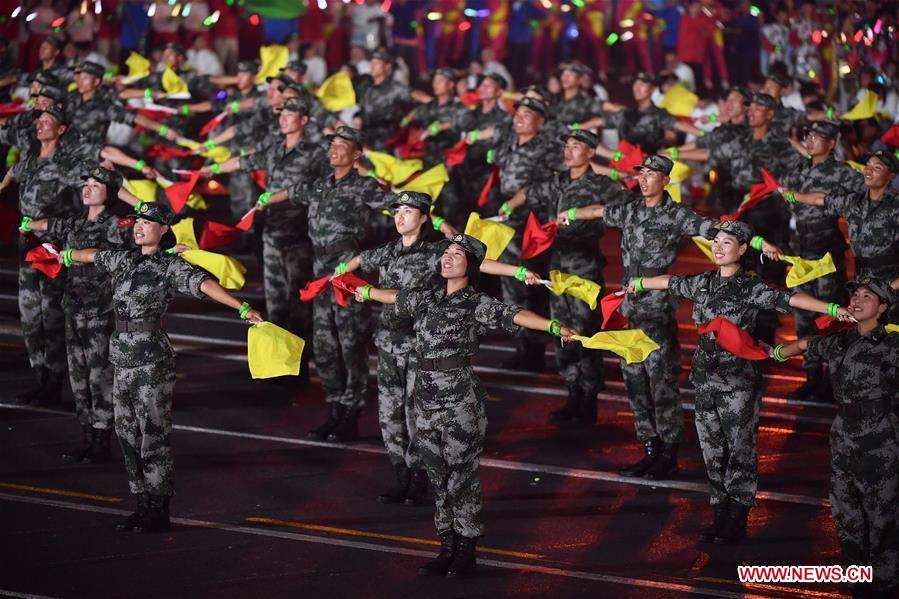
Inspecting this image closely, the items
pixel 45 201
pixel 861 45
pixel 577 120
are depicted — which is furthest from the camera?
pixel 861 45

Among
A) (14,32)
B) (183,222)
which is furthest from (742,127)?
(14,32)

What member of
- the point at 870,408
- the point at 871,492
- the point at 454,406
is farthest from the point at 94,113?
the point at 871,492

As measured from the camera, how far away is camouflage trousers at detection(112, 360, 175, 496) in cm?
952

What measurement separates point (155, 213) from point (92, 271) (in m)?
1.62

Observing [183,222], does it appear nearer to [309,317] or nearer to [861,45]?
[309,317]

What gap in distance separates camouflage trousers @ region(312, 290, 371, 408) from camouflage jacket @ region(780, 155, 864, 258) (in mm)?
4066

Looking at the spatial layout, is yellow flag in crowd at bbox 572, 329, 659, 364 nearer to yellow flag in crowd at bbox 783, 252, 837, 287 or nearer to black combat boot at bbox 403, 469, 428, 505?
yellow flag in crowd at bbox 783, 252, 837, 287

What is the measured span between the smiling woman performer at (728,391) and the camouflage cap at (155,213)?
3.62m

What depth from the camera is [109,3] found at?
22062 mm

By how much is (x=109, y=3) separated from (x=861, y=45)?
11.1 m

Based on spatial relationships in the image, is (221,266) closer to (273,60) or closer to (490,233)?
(490,233)

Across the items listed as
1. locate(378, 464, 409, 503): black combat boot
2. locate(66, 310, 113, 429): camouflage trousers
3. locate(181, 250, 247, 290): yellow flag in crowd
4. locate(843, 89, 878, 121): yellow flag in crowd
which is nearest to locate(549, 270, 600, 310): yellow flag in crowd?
locate(378, 464, 409, 503): black combat boot

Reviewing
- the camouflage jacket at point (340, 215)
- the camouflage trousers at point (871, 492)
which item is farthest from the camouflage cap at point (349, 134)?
the camouflage trousers at point (871, 492)

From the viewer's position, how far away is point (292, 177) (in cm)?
1305
